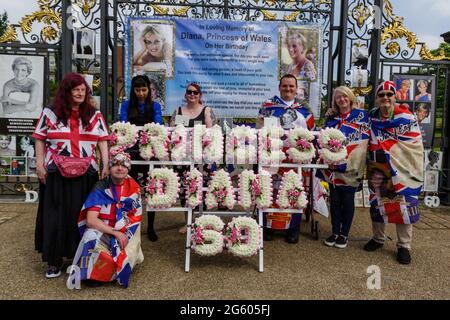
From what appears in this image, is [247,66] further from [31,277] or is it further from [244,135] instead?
[31,277]

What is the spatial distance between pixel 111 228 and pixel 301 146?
5.93 ft

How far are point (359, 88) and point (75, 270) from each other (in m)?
4.54

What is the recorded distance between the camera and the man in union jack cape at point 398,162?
3.54m

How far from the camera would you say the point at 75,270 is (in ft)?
9.23

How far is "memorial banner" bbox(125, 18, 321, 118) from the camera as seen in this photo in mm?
5211

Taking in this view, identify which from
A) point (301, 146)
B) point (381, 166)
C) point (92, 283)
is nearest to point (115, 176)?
point (92, 283)

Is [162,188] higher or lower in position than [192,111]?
lower

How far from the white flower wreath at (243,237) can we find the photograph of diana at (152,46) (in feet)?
9.34

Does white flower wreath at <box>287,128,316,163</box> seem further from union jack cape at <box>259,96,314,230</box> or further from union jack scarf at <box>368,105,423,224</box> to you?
union jack scarf at <box>368,105,423,224</box>

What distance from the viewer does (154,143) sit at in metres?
3.26

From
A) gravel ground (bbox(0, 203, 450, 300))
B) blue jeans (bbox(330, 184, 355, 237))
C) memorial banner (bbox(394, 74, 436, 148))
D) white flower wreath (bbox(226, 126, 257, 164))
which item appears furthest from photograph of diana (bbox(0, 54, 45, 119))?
memorial banner (bbox(394, 74, 436, 148))

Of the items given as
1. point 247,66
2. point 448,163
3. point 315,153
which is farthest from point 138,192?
point 448,163

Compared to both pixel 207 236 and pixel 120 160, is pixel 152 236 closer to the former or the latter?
pixel 207 236

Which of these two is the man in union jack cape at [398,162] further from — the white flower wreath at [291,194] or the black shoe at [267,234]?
the black shoe at [267,234]
